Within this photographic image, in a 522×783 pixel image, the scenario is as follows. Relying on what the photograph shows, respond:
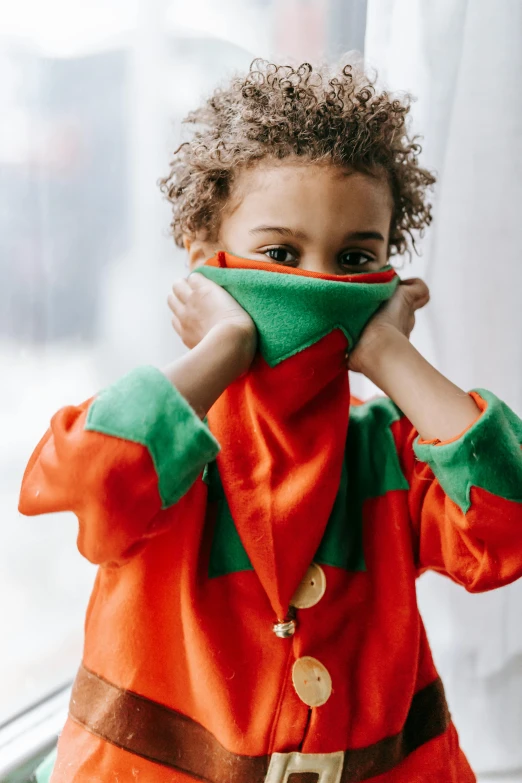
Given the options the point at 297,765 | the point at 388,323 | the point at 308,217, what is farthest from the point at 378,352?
the point at 297,765

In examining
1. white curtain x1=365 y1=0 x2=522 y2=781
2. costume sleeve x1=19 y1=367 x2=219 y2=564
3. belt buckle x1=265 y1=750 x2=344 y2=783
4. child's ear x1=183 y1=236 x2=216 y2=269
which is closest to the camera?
costume sleeve x1=19 y1=367 x2=219 y2=564

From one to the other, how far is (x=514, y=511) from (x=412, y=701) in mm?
262

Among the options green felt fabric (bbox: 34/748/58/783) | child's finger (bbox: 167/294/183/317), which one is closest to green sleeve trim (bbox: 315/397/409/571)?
child's finger (bbox: 167/294/183/317)

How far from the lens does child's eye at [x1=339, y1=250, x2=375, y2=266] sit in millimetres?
750

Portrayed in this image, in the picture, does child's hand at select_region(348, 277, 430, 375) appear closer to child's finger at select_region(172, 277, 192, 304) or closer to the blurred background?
child's finger at select_region(172, 277, 192, 304)

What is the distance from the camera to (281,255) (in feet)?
2.40

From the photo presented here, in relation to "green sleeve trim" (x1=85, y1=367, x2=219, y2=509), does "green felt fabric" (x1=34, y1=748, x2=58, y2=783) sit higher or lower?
lower

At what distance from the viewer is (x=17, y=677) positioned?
98cm

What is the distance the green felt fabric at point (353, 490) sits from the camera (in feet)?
2.40

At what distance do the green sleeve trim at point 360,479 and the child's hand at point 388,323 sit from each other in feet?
0.33

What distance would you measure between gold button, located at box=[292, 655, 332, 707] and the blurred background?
427mm

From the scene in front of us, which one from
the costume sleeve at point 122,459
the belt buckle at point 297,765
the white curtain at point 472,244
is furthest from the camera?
the white curtain at point 472,244

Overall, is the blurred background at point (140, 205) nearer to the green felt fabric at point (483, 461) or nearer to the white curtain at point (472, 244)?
the white curtain at point (472, 244)

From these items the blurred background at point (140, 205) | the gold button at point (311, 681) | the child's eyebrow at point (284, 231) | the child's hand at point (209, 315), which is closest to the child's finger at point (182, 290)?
the child's hand at point (209, 315)
